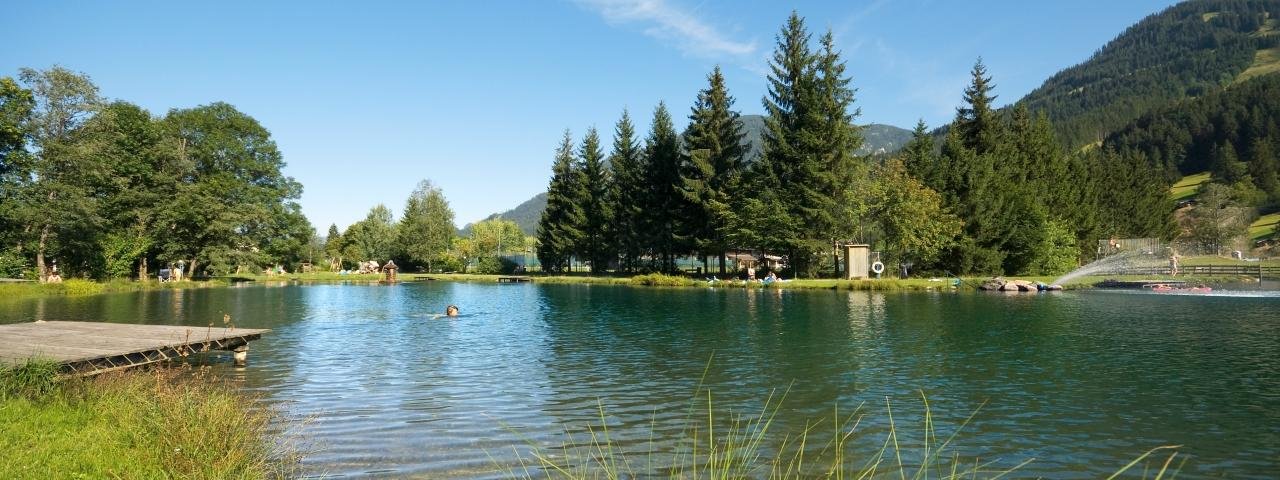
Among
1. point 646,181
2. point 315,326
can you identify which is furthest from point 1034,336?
point 646,181

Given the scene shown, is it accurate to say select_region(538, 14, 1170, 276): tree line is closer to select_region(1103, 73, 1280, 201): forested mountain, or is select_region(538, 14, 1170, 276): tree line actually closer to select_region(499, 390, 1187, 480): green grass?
select_region(499, 390, 1187, 480): green grass

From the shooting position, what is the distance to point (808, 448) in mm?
10906

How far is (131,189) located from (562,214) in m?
43.3

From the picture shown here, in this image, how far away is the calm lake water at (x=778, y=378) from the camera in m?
11.0

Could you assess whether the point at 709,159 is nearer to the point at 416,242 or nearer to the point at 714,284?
the point at 714,284

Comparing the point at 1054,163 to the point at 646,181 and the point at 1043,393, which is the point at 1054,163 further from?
the point at 1043,393

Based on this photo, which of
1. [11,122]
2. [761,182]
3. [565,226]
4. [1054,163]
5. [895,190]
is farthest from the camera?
[565,226]

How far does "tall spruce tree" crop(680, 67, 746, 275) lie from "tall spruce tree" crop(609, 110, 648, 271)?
6.72 metres

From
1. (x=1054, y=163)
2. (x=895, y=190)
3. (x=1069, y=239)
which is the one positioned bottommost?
(x=1069, y=239)

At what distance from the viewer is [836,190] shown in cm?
5919

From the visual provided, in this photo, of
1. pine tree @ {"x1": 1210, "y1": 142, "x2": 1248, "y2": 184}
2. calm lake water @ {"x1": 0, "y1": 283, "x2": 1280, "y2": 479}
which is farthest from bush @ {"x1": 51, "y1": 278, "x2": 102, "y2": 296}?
pine tree @ {"x1": 1210, "y1": 142, "x2": 1248, "y2": 184}

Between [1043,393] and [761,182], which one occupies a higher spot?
[761,182]

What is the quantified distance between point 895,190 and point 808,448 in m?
50.7

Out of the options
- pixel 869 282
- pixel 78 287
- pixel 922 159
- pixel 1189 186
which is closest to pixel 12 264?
pixel 78 287
